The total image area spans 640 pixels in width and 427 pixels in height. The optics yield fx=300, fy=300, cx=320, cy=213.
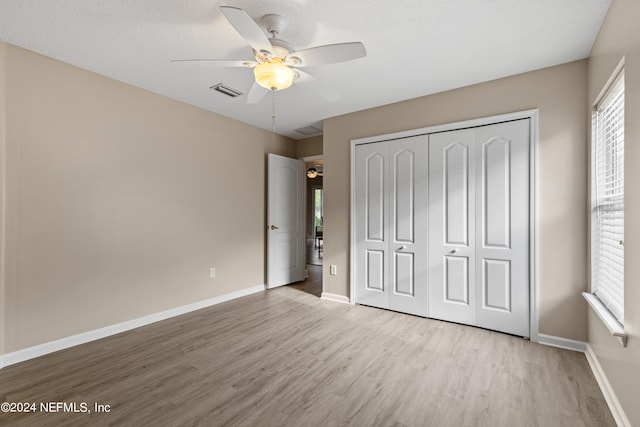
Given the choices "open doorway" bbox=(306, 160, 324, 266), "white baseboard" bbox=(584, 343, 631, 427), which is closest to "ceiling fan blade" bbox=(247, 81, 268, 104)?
"white baseboard" bbox=(584, 343, 631, 427)

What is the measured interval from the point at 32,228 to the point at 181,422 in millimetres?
2074

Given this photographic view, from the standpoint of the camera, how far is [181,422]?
1726 mm

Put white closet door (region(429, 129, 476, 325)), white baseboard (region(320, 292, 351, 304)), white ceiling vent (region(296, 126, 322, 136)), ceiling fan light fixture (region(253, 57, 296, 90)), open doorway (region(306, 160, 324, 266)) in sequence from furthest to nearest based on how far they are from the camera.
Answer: open doorway (region(306, 160, 324, 266)) → white ceiling vent (region(296, 126, 322, 136)) → white baseboard (region(320, 292, 351, 304)) → white closet door (region(429, 129, 476, 325)) → ceiling fan light fixture (region(253, 57, 296, 90))

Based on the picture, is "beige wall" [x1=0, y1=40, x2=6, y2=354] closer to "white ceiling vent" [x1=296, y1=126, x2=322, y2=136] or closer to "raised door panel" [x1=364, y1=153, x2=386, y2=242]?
"white ceiling vent" [x1=296, y1=126, x2=322, y2=136]

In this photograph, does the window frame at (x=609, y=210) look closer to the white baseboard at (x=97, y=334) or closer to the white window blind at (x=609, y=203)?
the white window blind at (x=609, y=203)

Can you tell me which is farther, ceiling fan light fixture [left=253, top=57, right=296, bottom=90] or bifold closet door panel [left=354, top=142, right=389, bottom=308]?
bifold closet door panel [left=354, top=142, right=389, bottom=308]

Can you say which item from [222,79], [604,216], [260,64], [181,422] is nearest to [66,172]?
[222,79]

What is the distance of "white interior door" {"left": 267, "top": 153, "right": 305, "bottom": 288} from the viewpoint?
187 inches

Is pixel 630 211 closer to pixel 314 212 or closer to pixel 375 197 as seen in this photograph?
pixel 375 197

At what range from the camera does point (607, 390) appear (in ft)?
6.28

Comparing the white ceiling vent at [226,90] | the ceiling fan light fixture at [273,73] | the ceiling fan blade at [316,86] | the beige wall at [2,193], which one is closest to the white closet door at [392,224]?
the ceiling fan blade at [316,86]

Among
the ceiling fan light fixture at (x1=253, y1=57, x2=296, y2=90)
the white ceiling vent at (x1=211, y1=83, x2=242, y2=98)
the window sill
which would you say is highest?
the white ceiling vent at (x1=211, y1=83, x2=242, y2=98)

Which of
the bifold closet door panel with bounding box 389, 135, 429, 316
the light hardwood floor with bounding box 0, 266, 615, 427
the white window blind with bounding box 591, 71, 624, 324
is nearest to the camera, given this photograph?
the light hardwood floor with bounding box 0, 266, 615, 427

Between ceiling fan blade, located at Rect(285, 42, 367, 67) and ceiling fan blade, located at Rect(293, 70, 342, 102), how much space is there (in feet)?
1.00
